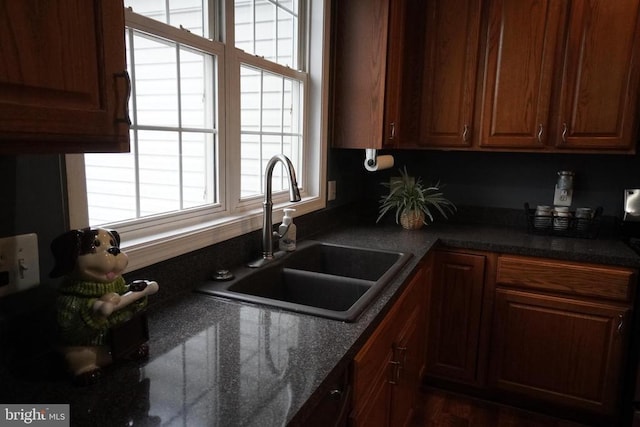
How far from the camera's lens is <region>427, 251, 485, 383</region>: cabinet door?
220cm

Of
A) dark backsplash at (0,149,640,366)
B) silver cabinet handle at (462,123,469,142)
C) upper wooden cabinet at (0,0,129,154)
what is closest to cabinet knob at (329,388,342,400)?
dark backsplash at (0,149,640,366)

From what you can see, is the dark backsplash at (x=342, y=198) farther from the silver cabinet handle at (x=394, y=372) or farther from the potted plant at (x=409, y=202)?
the silver cabinet handle at (x=394, y=372)

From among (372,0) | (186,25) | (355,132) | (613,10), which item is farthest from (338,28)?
(613,10)

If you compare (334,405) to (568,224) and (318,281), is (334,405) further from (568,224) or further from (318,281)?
(568,224)

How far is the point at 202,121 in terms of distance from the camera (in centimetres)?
154

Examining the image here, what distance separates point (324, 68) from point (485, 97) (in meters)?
0.89

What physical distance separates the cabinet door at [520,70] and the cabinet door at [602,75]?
0.29 feet

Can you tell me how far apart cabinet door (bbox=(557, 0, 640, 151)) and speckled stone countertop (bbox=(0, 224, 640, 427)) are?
4.92ft

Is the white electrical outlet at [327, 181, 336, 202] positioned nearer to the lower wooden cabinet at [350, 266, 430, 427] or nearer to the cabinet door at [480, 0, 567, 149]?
the lower wooden cabinet at [350, 266, 430, 427]

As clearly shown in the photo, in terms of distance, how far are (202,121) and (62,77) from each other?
3.01 feet

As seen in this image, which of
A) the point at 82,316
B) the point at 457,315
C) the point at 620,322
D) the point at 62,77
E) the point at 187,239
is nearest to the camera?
the point at 62,77

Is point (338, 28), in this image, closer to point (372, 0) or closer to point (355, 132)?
point (372, 0)

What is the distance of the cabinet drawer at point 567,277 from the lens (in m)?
1.92

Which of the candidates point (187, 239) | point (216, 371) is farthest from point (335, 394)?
point (187, 239)
